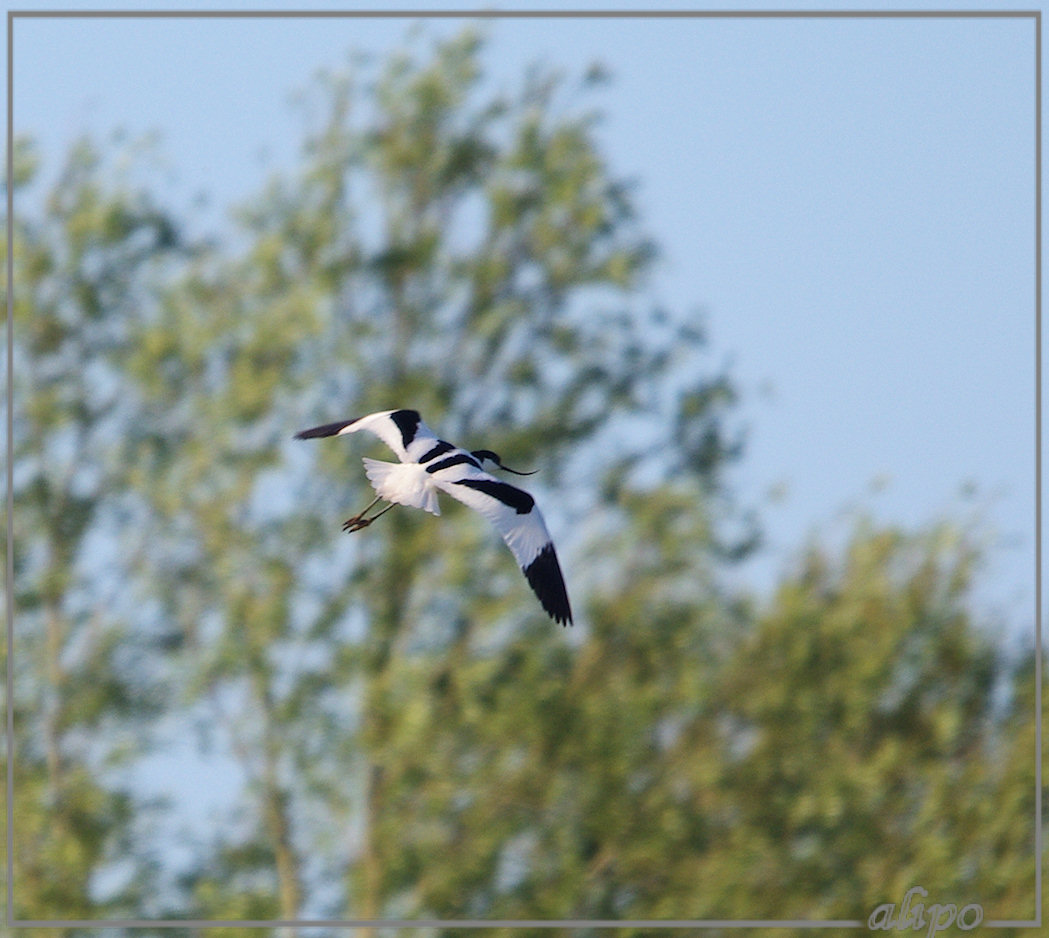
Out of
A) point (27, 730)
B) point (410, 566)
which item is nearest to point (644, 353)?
point (410, 566)

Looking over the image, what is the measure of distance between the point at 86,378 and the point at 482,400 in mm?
4729

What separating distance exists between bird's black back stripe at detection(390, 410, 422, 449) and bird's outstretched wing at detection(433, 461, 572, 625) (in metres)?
0.78

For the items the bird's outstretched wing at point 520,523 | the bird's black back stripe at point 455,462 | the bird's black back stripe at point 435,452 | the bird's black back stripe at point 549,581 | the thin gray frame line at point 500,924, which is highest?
the bird's black back stripe at point 435,452

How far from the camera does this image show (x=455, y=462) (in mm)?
8977

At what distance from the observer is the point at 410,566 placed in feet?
52.8

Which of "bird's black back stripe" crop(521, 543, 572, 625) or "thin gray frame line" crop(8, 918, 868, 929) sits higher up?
"bird's black back stripe" crop(521, 543, 572, 625)

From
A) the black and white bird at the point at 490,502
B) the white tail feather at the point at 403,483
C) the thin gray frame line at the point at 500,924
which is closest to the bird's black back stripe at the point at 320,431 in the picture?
the black and white bird at the point at 490,502

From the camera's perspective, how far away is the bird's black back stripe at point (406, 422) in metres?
9.54

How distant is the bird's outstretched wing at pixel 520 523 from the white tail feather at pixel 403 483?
0.09 m

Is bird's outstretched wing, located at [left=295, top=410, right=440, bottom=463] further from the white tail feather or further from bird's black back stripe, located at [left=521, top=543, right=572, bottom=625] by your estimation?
bird's black back stripe, located at [left=521, top=543, right=572, bottom=625]

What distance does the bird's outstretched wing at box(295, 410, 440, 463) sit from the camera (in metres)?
9.23

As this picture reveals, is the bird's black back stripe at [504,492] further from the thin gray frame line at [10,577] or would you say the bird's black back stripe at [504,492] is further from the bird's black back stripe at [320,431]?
the thin gray frame line at [10,577]

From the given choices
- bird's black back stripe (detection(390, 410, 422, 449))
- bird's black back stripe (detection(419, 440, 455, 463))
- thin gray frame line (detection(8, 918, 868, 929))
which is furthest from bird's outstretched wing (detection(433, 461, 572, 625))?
thin gray frame line (detection(8, 918, 868, 929))

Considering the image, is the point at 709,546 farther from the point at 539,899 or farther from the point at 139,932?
the point at 139,932
